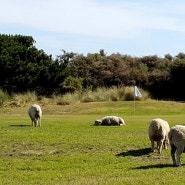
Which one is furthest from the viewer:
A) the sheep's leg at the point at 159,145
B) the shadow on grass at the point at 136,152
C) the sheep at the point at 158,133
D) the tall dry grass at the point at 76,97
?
the tall dry grass at the point at 76,97

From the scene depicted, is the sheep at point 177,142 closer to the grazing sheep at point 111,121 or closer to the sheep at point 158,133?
the sheep at point 158,133

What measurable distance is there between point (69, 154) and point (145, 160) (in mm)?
3178

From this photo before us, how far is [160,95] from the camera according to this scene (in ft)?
255

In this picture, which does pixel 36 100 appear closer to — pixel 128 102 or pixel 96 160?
pixel 128 102

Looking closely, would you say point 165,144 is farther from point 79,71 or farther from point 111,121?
point 79,71

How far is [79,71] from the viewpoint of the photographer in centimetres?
8350

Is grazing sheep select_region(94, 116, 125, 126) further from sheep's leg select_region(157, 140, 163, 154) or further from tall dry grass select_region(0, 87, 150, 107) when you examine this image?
tall dry grass select_region(0, 87, 150, 107)

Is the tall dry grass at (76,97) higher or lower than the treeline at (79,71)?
lower

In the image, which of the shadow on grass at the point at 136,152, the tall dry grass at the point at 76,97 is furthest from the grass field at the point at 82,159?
the tall dry grass at the point at 76,97

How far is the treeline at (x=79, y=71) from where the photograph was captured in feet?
231

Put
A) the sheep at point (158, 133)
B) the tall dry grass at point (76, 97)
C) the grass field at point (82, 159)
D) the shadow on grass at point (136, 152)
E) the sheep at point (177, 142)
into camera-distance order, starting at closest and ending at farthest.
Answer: the grass field at point (82, 159)
the sheep at point (177, 142)
the shadow on grass at point (136, 152)
the sheep at point (158, 133)
the tall dry grass at point (76, 97)

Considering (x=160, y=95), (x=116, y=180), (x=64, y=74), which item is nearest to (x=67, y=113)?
(x=64, y=74)

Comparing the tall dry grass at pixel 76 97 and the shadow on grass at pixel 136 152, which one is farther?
the tall dry grass at pixel 76 97

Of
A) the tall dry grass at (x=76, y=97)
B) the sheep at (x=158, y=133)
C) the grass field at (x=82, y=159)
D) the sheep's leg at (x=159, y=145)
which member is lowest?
the grass field at (x=82, y=159)
